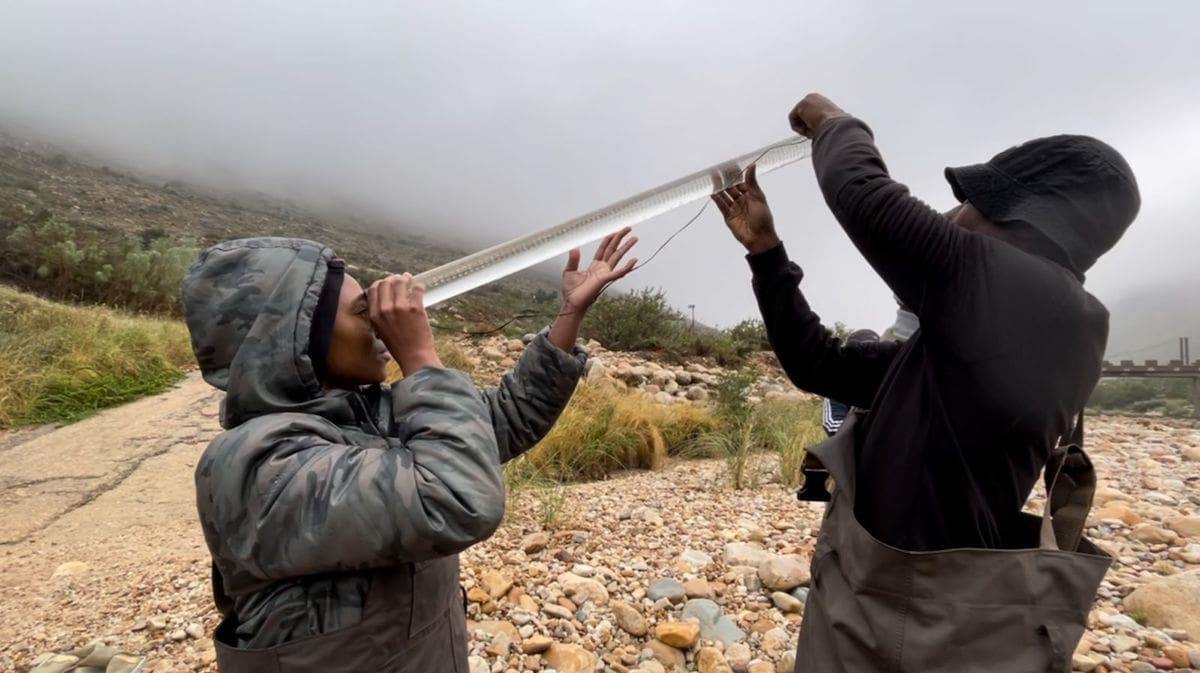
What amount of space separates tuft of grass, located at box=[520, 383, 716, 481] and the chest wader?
12.4 feet

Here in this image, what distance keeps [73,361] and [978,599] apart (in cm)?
860

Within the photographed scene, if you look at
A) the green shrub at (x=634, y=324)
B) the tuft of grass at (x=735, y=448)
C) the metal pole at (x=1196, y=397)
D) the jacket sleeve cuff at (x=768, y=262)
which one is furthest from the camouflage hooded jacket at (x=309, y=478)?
the metal pole at (x=1196, y=397)

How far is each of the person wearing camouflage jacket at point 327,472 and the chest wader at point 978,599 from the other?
2.36 feet

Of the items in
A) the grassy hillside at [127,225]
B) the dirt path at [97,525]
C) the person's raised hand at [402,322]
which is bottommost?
the dirt path at [97,525]

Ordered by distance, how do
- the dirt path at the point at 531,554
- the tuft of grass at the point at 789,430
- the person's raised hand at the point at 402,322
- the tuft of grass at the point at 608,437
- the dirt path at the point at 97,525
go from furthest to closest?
the tuft of grass at the point at 608,437, the tuft of grass at the point at 789,430, the dirt path at the point at 97,525, the dirt path at the point at 531,554, the person's raised hand at the point at 402,322

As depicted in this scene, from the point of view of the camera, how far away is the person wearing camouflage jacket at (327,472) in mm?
1052

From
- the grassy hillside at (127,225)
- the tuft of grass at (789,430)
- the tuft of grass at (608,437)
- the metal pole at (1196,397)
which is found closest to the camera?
the tuft of grass at (789,430)

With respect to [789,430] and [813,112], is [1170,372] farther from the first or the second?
[813,112]

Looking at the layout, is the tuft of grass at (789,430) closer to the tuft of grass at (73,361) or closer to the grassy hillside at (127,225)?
the tuft of grass at (73,361)

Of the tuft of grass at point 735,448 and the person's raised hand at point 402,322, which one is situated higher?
the person's raised hand at point 402,322

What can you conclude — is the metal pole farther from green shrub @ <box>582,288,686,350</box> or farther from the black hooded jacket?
the black hooded jacket

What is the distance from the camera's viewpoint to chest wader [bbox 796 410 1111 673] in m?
1.13

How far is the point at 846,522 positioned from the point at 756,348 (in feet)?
42.9

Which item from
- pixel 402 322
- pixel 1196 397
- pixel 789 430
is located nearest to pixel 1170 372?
pixel 1196 397
